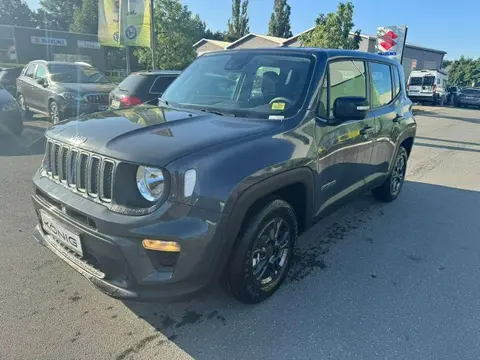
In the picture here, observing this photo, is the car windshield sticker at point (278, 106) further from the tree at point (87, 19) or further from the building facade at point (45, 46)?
the tree at point (87, 19)

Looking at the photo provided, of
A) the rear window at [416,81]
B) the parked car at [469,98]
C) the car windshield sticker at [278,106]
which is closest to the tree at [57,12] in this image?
the rear window at [416,81]

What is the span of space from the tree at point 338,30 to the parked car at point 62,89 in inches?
420

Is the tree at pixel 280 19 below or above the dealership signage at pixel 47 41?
above

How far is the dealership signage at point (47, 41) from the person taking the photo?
125 feet

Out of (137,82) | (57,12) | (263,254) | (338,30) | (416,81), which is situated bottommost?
(263,254)

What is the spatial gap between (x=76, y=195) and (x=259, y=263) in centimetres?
138

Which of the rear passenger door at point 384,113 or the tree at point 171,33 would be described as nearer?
the rear passenger door at point 384,113

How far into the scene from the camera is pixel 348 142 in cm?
339

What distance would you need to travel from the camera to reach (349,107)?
2910 mm

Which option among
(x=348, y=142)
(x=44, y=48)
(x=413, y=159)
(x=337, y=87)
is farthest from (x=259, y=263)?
(x=44, y=48)

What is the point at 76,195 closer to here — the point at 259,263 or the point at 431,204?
the point at 259,263

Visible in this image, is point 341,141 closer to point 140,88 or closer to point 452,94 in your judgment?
point 140,88

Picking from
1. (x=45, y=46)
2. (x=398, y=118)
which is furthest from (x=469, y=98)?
(x=45, y=46)

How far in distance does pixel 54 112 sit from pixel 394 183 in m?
8.70
